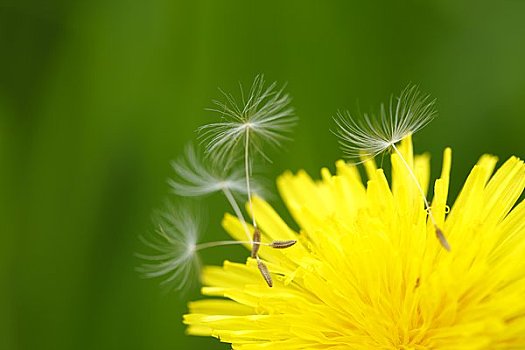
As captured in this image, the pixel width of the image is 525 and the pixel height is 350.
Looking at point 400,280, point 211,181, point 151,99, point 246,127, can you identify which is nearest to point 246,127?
point 246,127

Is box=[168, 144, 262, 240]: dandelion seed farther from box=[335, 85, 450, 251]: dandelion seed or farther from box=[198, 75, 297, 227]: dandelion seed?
box=[335, 85, 450, 251]: dandelion seed

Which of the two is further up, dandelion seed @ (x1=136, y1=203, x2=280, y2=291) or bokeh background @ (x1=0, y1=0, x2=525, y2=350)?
bokeh background @ (x1=0, y1=0, x2=525, y2=350)

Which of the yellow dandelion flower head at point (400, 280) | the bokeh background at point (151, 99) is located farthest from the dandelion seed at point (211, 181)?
the bokeh background at point (151, 99)

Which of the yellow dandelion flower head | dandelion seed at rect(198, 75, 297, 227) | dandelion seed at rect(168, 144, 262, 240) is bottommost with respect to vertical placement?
the yellow dandelion flower head

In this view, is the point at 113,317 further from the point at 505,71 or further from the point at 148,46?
the point at 505,71

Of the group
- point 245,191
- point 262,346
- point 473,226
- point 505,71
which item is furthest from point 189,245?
point 505,71

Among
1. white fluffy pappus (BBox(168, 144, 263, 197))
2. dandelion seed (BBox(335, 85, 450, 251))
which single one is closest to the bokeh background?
white fluffy pappus (BBox(168, 144, 263, 197))

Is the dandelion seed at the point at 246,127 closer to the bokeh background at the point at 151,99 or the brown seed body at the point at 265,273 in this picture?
the brown seed body at the point at 265,273
